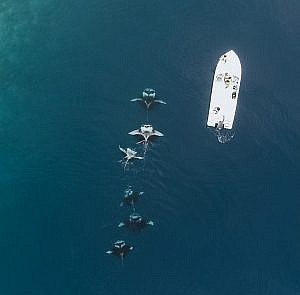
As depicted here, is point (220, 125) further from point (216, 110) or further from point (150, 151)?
point (150, 151)

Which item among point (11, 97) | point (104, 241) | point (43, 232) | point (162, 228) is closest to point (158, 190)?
point (162, 228)

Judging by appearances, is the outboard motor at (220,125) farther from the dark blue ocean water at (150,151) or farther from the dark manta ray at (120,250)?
the dark manta ray at (120,250)

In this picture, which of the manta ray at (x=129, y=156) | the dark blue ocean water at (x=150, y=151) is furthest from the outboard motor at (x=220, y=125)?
the manta ray at (x=129, y=156)

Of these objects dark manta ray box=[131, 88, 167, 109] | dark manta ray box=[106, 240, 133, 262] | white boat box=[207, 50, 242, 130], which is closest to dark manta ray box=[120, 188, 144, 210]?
dark manta ray box=[106, 240, 133, 262]

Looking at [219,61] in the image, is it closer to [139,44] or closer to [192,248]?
[139,44]

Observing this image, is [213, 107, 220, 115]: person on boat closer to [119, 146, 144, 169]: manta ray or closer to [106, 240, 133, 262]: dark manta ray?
[119, 146, 144, 169]: manta ray

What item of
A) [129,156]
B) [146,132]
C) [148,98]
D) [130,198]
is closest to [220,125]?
[146,132]
